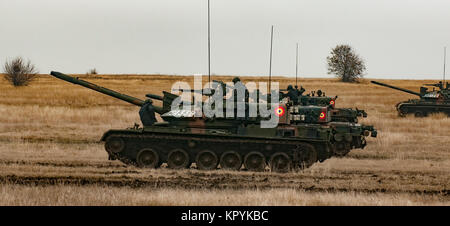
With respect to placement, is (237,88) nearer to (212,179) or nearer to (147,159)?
(212,179)

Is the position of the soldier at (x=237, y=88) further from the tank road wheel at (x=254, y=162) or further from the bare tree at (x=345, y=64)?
the bare tree at (x=345, y=64)

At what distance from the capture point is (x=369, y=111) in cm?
4075

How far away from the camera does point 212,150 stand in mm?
16438

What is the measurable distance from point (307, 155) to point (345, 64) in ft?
270

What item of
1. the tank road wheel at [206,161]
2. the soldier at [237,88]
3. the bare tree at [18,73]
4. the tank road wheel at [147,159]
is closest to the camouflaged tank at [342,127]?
the soldier at [237,88]

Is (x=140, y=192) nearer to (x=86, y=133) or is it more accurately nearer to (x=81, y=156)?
(x=81, y=156)

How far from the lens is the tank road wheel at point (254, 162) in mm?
16250

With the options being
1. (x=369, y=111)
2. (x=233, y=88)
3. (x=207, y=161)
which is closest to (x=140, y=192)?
(x=207, y=161)

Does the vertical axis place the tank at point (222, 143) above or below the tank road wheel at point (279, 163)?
above

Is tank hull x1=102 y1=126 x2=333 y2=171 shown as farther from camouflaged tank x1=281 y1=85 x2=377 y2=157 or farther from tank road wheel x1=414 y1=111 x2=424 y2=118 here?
tank road wheel x1=414 y1=111 x2=424 y2=118

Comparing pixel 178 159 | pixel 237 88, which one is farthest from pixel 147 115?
pixel 237 88

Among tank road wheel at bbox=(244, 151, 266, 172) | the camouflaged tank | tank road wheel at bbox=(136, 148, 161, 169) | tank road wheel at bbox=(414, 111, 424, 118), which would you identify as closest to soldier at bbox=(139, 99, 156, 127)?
tank road wheel at bbox=(136, 148, 161, 169)

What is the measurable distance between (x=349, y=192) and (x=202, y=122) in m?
4.63

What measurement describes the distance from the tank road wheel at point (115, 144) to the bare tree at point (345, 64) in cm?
8241
